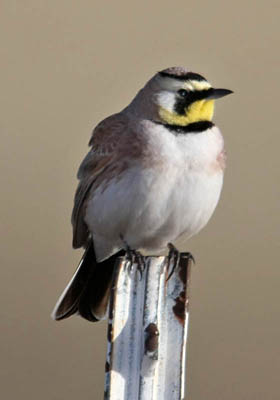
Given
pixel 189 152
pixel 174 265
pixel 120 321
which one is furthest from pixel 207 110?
pixel 120 321

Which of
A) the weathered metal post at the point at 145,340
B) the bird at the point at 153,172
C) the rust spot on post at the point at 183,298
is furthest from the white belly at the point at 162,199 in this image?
the weathered metal post at the point at 145,340

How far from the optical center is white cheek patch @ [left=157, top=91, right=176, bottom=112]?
14.5ft

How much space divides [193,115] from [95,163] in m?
0.55

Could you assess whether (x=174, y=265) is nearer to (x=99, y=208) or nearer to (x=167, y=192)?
(x=167, y=192)

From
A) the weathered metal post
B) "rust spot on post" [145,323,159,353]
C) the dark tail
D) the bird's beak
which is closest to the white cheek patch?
the bird's beak

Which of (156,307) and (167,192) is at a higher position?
(167,192)

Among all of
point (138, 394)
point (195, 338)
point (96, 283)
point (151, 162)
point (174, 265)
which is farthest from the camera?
point (195, 338)

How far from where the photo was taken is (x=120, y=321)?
8.71 ft

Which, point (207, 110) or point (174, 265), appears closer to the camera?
point (174, 265)

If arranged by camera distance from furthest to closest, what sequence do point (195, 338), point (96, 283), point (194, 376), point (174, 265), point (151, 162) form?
1. point (195, 338)
2. point (194, 376)
3. point (96, 283)
4. point (151, 162)
5. point (174, 265)

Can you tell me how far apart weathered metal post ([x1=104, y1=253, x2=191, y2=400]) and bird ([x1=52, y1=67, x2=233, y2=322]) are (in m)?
1.53

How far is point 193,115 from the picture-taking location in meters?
4.35

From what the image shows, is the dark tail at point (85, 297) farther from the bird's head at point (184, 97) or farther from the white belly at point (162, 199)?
the bird's head at point (184, 97)

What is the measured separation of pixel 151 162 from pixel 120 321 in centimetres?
168
